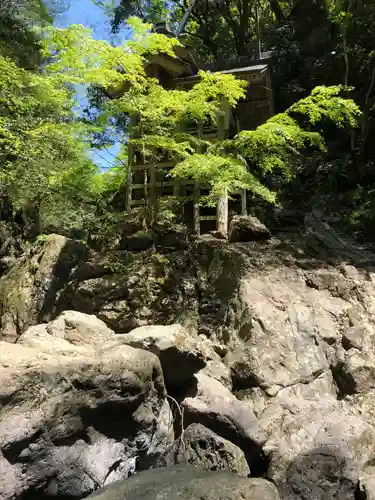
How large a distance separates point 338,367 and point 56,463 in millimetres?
5345

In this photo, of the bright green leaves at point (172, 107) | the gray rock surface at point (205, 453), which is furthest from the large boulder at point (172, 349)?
the bright green leaves at point (172, 107)

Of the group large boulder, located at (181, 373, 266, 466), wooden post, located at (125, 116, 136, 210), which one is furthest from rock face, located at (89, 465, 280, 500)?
wooden post, located at (125, 116, 136, 210)

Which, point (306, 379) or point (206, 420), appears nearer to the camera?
point (206, 420)

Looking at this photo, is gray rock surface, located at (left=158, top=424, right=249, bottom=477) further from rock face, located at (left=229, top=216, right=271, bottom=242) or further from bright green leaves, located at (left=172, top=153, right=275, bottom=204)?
rock face, located at (left=229, top=216, right=271, bottom=242)

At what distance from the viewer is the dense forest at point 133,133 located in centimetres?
917

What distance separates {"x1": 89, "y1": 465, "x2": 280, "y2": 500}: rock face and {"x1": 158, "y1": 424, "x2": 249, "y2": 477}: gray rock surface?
863 mm

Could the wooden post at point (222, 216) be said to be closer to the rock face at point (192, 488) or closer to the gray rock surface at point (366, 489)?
the gray rock surface at point (366, 489)

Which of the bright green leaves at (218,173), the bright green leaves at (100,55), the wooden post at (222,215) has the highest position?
the bright green leaves at (100,55)

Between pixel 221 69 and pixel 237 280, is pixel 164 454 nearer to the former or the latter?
pixel 237 280

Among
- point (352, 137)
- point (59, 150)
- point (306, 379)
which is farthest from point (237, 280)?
point (352, 137)

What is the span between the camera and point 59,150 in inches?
388

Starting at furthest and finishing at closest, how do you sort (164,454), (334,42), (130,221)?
(334,42)
(130,221)
(164,454)

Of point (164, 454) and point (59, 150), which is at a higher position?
point (59, 150)

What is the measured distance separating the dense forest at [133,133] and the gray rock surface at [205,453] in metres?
4.48
